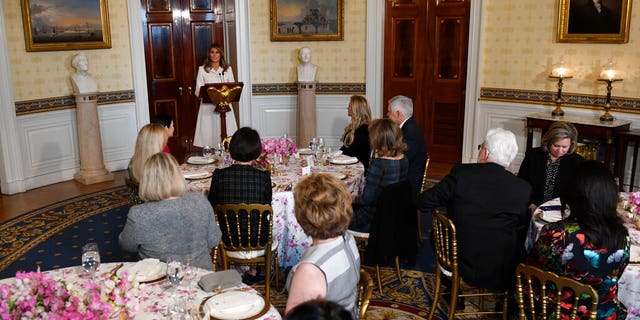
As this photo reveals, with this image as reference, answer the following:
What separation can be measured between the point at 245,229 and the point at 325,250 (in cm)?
175

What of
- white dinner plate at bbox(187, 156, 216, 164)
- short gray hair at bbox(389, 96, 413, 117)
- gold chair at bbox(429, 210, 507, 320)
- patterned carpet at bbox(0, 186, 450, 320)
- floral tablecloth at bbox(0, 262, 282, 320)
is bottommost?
patterned carpet at bbox(0, 186, 450, 320)

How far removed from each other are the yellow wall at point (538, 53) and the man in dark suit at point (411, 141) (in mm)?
3119

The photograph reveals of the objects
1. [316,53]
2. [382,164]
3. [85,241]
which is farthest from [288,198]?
[316,53]

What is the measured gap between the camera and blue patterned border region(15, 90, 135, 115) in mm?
7609

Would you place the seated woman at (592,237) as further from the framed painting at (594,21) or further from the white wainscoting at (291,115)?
the white wainscoting at (291,115)

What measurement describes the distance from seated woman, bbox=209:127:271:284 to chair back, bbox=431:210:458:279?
1.19 m

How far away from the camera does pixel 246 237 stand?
14.0 feet

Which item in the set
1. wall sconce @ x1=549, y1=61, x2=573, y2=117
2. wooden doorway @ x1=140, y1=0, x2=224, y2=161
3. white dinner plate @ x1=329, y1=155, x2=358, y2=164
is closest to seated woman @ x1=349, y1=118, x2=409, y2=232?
white dinner plate @ x1=329, y1=155, x2=358, y2=164

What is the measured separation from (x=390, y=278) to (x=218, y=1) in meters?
6.31

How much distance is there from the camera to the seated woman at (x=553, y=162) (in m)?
4.56

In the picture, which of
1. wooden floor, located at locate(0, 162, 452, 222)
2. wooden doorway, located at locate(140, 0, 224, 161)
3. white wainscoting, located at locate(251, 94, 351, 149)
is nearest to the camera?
wooden floor, located at locate(0, 162, 452, 222)

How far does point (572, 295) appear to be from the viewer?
2910mm

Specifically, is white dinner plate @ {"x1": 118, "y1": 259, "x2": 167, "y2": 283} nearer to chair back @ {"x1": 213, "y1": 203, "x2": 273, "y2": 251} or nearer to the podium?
chair back @ {"x1": 213, "y1": 203, "x2": 273, "y2": 251}

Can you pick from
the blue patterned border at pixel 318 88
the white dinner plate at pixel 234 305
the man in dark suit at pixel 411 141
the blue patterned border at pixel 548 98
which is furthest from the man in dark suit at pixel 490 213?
the blue patterned border at pixel 318 88
